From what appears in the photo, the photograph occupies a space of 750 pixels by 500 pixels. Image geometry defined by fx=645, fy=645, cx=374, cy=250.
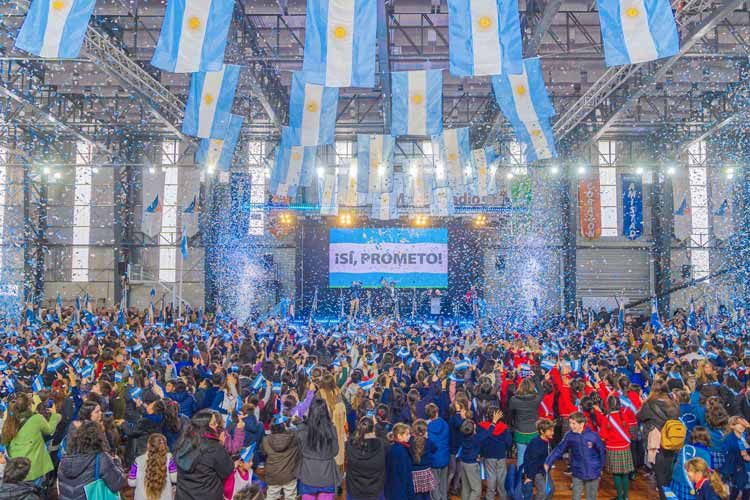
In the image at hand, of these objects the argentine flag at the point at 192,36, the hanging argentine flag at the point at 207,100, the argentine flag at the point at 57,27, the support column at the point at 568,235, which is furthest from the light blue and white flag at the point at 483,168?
the argentine flag at the point at 57,27

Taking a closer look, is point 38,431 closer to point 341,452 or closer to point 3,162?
point 341,452

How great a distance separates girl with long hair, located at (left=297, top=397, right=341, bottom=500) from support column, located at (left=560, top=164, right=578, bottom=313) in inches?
940

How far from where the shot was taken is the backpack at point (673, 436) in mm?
6656

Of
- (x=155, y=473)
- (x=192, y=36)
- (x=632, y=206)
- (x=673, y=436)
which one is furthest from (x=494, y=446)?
(x=632, y=206)

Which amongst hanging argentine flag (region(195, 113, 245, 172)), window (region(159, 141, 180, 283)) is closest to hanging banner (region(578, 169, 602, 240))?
hanging argentine flag (region(195, 113, 245, 172))

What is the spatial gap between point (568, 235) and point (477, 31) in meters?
21.2

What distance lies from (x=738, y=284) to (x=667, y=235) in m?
4.16

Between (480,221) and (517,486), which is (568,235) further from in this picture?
(517,486)

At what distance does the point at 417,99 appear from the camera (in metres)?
12.4

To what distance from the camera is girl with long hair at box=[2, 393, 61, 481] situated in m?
6.22

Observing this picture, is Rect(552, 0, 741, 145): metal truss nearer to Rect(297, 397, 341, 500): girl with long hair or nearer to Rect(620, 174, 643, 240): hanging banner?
Rect(620, 174, 643, 240): hanging banner

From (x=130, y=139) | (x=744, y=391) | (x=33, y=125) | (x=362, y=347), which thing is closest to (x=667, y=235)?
(x=362, y=347)

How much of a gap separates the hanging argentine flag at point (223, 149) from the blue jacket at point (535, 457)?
37.0 feet

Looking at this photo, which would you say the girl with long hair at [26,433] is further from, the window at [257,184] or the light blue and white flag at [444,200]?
the window at [257,184]
